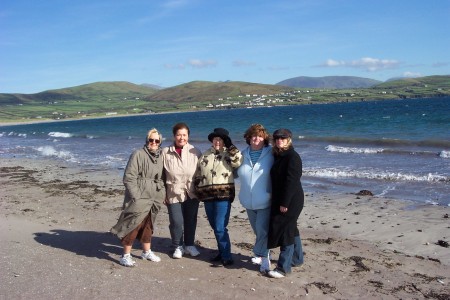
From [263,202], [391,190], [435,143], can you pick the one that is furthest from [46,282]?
[435,143]

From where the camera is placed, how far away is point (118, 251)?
24.3ft

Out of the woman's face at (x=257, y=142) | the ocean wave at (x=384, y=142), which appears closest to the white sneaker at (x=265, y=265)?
the woman's face at (x=257, y=142)

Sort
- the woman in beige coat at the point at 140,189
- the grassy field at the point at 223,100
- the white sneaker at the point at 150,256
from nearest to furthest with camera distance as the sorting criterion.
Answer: the woman in beige coat at the point at 140,189 < the white sneaker at the point at 150,256 < the grassy field at the point at 223,100

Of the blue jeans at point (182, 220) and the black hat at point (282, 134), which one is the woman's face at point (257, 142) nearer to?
the black hat at point (282, 134)

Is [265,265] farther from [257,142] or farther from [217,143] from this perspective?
[217,143]

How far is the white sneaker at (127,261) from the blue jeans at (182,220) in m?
0.75

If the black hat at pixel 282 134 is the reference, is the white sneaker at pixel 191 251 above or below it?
below

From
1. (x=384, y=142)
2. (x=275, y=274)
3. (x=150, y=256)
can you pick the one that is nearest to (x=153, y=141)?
(x=150, y=256)

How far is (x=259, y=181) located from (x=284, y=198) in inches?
17.7

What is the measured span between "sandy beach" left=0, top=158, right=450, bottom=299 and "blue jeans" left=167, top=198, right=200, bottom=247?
343 mm

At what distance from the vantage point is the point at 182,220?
22.8 feet

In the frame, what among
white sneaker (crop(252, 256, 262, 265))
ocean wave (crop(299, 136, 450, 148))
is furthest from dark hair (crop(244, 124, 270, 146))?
ocean wave (crop(299, 136, 450, 148))

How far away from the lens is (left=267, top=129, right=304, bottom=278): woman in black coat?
592 cm

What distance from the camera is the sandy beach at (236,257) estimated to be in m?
5.68
